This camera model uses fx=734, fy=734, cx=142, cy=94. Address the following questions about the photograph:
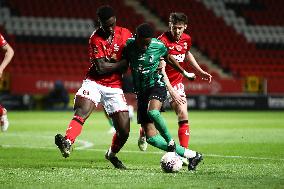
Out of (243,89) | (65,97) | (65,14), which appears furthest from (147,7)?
(65,97)

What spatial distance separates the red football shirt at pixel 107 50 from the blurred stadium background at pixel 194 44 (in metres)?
20.3

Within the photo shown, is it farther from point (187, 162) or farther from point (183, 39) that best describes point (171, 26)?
point (187, 162)

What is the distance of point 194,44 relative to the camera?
129ft

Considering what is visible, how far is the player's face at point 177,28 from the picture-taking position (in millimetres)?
10508

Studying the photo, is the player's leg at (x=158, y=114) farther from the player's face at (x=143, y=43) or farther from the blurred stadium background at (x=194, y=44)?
the blurred stadium background at (x=194, y=44)

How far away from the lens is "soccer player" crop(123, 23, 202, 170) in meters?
9.74

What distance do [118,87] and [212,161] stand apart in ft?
7.18

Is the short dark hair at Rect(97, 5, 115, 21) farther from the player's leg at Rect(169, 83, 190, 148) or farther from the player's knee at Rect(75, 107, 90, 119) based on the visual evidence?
the player's leg at Rect(169, 83, 190, 148)

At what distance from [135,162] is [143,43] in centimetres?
231

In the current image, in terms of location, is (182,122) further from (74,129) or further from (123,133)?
(74,129)

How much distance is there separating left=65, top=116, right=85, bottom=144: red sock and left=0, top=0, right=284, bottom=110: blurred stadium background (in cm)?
2051

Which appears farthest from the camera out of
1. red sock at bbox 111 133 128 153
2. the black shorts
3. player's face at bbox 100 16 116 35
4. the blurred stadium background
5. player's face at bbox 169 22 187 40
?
the blurred stadium background

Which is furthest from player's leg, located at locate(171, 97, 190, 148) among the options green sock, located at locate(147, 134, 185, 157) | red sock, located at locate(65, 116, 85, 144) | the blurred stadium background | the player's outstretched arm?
the blurred stadium background

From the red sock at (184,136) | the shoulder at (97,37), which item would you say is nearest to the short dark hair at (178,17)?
the shoulder at (97,37)
